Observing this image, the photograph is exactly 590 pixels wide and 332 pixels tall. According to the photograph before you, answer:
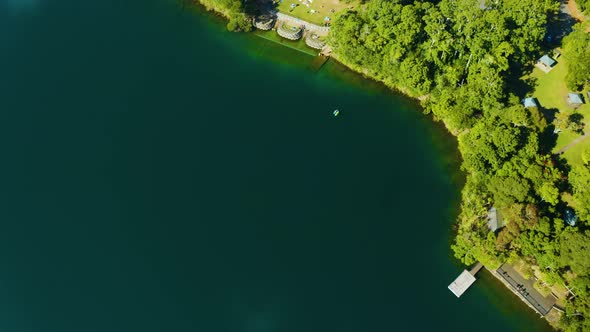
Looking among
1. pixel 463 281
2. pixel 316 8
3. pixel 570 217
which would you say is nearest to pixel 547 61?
pixel 570 217

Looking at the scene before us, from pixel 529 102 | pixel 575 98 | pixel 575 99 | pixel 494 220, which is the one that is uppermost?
pixel 529 102

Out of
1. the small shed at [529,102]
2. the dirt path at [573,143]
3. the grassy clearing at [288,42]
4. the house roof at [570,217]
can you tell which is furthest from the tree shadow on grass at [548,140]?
the grassy clearing at [288,42]

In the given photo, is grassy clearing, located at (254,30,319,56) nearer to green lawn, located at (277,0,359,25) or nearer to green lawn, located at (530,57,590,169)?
green lawn, located at (277,0,359,25)

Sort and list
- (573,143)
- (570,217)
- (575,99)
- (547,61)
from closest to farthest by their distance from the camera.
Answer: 1. (570,217)
2. (573,143)
3. (575,99)
4. (547,61)

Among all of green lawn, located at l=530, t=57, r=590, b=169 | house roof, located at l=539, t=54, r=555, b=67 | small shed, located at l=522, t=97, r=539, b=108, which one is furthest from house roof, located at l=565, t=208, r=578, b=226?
house roof, located at l=539, t=54, r=555, b=67

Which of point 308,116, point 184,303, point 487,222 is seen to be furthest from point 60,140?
point 487,222

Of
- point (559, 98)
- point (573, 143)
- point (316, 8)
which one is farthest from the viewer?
point (316, 8)

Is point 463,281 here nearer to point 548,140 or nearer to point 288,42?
point 548,140

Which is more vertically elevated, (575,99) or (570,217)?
(575,99)
